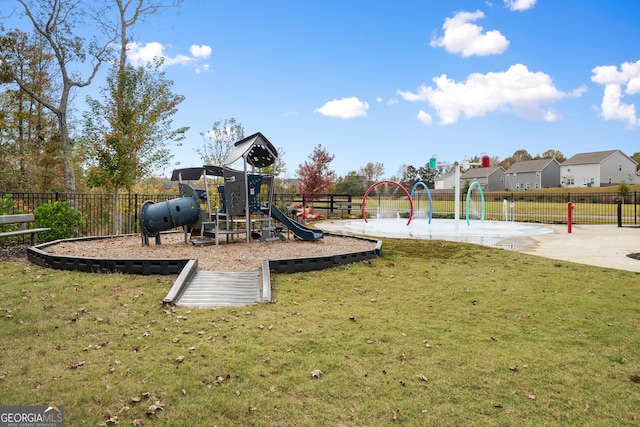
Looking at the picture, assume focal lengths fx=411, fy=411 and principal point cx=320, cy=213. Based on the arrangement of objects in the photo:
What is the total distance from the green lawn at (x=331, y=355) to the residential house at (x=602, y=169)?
6627cm

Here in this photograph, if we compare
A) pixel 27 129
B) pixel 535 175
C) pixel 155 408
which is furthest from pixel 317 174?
pixel 535 175

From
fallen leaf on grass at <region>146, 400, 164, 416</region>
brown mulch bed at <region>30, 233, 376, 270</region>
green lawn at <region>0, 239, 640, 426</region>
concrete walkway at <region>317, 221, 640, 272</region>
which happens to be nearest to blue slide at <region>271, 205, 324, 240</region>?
brown mulch bed at <region>30, 233, 376, 270</region>

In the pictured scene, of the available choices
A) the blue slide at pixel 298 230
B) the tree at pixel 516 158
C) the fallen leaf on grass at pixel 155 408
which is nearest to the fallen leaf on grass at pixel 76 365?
the fallen leaf on grass at pixel 155 408

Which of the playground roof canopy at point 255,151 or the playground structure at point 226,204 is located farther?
the playground roof canopy at point 255,151

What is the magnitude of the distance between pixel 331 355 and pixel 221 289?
2923mm

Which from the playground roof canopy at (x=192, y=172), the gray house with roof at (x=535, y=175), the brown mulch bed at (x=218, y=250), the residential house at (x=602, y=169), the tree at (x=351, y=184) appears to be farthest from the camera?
the gray house with roof at (x=535, y=175)

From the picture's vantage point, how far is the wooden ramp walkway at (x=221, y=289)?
228 inches

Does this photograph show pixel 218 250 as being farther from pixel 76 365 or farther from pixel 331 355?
pixel 331 355

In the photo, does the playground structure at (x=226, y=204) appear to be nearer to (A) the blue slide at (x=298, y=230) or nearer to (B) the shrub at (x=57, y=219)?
(A) the blue slide at (x=298, y=230)

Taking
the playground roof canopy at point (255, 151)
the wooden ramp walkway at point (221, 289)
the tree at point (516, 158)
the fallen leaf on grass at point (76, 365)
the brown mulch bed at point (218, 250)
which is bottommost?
the fallen leaf on grass at point (76, 365)

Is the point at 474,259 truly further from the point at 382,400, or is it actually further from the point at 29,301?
the point at 29,301

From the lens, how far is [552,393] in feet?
10.6

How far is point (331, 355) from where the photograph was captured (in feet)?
12.7

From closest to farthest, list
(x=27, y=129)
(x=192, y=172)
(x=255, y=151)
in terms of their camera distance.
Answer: (x=192, y=172) < (x=255, y=151) < (x=27, y=129)
